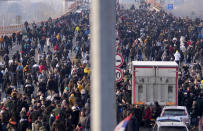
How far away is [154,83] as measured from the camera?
72.1 ft

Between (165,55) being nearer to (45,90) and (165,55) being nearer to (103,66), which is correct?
(45,90)

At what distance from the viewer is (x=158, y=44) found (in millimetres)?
37406

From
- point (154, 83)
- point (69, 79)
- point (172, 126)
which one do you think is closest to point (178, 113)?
point (154, 83)

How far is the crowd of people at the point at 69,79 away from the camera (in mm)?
17547

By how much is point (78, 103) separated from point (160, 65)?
12.5 feet

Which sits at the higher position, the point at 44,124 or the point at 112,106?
the point at 112,106

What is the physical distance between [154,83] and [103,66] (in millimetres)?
16635

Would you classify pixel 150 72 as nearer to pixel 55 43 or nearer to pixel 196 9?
pixel 55 43

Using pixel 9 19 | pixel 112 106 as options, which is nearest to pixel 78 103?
pixel 112 106

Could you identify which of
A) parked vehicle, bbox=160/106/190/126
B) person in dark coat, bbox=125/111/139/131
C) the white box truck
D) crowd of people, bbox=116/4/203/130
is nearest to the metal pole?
person in dark coat, bbox=125/111/139/131

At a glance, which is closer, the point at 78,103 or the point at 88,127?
the point at 88,127

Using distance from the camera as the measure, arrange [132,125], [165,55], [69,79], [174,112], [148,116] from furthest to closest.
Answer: [165,55], [69,79], [148,116], [174,112], [132,125]

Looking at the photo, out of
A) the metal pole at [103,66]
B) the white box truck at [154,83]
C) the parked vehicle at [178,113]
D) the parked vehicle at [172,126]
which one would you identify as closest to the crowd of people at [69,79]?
the white box truck at [154,83]

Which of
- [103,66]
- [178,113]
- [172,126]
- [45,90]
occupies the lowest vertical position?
[178,113]
